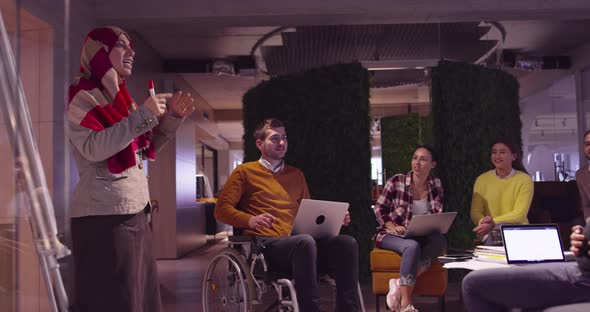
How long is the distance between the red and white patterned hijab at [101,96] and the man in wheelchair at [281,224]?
1293 millimetres

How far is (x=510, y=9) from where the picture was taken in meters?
5.97

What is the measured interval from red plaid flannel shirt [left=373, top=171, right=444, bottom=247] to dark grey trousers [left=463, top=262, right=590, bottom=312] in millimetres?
2411

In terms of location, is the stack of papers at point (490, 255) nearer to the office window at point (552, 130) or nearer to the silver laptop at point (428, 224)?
the silver laptop at point (428, 224)

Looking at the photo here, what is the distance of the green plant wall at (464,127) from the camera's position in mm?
6016

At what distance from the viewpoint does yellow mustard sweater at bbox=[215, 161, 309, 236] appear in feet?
11.5

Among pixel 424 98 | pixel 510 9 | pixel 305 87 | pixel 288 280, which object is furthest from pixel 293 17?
pixel 288 280

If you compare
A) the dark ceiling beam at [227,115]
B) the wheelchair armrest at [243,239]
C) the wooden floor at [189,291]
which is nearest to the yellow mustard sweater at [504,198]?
the wooden floor at [189,291]

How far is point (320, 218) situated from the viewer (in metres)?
3.38

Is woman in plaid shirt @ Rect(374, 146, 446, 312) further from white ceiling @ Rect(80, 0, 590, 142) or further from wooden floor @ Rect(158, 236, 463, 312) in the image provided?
white ceiling @ Rect(80, 0, 590, 142)

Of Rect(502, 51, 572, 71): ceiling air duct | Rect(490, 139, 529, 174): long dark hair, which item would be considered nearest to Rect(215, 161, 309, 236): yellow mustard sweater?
Rect(490, 139, 529, 174): long dark hair

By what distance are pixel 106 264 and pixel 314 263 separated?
1.43 meters

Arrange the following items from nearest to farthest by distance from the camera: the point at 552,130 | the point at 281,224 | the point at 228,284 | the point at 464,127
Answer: the point at 228,284 < the point at 281,224 < the point at 464,127 < the point at 552,130

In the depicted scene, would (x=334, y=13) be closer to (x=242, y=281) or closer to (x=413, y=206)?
(x=413, y=206)

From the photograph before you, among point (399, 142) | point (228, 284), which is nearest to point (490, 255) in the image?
point (228, 284)
